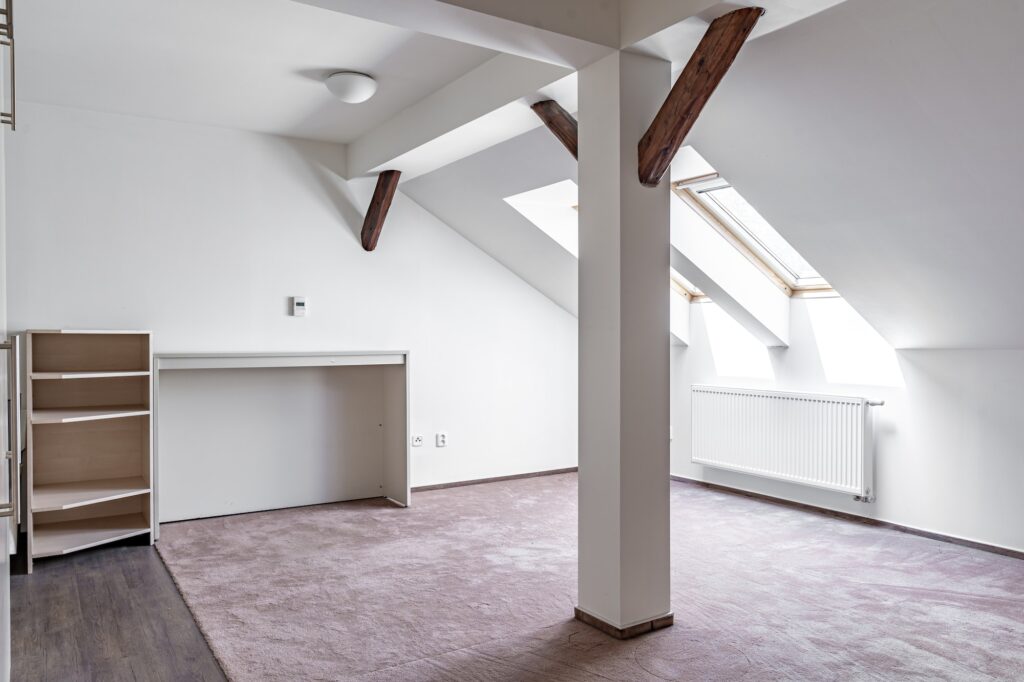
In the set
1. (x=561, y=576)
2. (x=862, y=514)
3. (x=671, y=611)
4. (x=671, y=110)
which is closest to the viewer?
(x=671, y=110)

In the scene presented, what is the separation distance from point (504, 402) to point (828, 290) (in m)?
2.47

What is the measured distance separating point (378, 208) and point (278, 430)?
159 cm

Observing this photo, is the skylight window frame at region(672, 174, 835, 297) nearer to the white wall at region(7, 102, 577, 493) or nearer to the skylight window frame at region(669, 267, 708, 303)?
the skylight window frame at region(669, 267, 708, 303)

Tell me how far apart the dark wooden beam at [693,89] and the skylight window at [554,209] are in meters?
2.01

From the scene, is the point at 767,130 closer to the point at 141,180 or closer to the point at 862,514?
the point at 862,514

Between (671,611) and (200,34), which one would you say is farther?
(200,34)

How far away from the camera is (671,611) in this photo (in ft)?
10.1

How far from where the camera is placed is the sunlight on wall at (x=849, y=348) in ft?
14.9

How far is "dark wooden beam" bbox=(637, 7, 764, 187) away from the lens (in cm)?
256

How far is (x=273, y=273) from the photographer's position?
5.00 m

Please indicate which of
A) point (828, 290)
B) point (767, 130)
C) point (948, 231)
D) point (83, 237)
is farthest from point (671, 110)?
point (83, 237)

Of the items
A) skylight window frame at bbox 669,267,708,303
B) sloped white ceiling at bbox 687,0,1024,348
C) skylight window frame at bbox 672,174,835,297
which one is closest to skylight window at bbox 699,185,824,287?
skylight window frame at bbox 672,174,835,297

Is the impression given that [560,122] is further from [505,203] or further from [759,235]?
[759,235]

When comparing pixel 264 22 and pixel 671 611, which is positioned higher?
pixel 264 22
